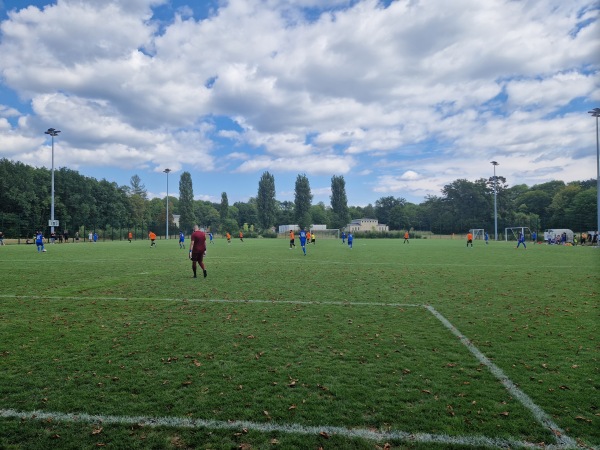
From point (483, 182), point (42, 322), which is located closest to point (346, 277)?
point (42, 322)

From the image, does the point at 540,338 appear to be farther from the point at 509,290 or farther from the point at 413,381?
the point at 509,290

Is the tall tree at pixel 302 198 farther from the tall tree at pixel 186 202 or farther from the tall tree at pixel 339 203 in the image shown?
the tall tree at pixel 186 202

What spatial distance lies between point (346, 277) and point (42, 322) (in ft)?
31.7

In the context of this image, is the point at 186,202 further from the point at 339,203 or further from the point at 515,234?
the point at 515,234

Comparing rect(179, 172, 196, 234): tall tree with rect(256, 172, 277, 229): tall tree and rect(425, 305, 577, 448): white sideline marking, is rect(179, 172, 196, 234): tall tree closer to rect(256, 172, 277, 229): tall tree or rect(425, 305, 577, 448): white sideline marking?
rect(256, 172, 277, 229): tall tree

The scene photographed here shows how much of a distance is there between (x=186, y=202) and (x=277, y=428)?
326 ft

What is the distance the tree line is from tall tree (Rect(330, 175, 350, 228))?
29 cm

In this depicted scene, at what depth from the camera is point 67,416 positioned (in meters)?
3.65

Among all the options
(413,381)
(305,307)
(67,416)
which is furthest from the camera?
(305,307)

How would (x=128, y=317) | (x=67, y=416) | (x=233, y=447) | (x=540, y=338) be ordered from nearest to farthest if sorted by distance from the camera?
(x=233, y=447) → (x=67, y=416) → (x=540, y=338) → (x=128, y=317)

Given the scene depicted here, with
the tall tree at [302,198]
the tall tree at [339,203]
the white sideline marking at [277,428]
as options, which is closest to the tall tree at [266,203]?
the tall tree at [302,198]

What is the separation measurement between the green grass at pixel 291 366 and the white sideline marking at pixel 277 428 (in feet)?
0.15

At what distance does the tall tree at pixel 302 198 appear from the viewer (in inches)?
4200

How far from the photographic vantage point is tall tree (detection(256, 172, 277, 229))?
10281cm
